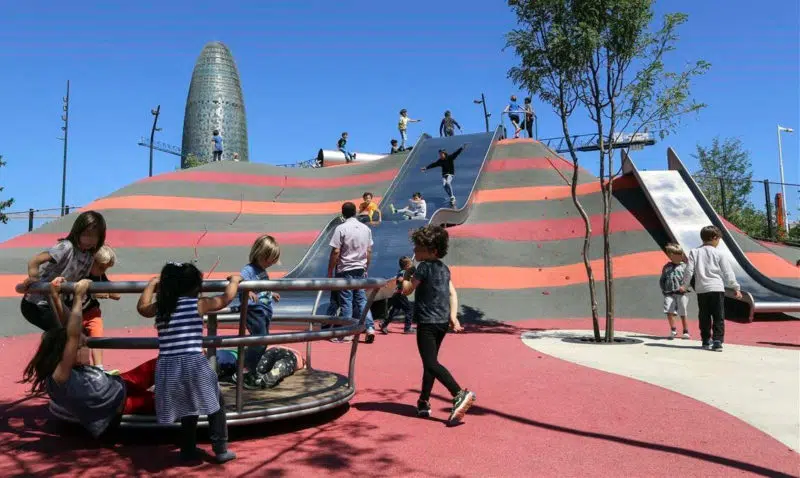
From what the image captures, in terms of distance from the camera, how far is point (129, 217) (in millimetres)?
16344

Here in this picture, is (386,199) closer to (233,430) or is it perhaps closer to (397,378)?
(397,378)

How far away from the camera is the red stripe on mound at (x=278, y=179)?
19984mm

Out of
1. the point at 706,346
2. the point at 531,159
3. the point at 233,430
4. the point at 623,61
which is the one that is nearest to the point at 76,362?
the point at 233,430

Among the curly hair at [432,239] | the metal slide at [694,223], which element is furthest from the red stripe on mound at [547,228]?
the curly hair at [432,239]

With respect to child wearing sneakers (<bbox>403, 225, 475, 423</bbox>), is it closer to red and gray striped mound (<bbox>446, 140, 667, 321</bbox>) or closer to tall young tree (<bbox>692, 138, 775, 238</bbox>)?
red and gray striped mound (<bbox>446, 140, 667, 321</bbox>)

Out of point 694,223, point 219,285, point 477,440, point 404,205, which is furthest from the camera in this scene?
point 404,205

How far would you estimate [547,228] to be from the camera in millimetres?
14977

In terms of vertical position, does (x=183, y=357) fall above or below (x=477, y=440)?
above

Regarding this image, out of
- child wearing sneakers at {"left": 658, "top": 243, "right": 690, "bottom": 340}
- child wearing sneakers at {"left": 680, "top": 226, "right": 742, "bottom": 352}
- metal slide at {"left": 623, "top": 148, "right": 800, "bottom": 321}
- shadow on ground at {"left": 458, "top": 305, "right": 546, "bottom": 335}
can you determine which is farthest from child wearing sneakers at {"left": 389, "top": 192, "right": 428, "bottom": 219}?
child wearing sneakers at {"left": 680, "top": 226, "right": 742, "bottom": 352}

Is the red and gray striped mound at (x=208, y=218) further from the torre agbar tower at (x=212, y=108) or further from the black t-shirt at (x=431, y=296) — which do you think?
the torre agbar tower at (x=212, y=108)

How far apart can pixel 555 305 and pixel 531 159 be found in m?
9.20

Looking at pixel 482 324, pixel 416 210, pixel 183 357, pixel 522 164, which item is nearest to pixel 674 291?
pixel 482 324

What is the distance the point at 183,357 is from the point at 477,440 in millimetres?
2060

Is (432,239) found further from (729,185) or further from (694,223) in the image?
(729,185)
